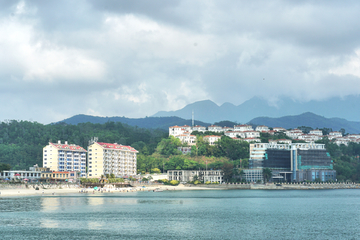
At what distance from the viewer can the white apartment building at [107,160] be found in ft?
481

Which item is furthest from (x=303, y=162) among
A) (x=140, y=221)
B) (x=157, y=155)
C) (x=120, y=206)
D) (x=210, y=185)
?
(x=140, y=221)

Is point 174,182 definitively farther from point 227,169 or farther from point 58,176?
point 58,176

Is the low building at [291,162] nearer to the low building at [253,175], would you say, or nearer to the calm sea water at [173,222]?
the low building at [253,175]

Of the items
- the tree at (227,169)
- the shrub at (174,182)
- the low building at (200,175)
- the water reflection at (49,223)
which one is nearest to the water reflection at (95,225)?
the water reflection at (49,223)

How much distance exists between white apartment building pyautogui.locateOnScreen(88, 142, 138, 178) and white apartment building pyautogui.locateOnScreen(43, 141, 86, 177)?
6293 mm

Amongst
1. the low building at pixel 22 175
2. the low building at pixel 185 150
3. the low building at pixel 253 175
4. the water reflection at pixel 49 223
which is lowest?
the water reflection at pixel 49 223

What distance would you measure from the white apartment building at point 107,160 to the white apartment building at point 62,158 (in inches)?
248

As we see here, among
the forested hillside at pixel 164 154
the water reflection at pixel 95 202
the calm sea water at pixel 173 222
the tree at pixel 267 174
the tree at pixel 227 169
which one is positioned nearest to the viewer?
the calm sea water at pixel 173 222

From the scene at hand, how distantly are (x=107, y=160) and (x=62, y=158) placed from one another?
14462 mm

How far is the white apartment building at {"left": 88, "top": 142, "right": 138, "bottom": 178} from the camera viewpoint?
147 meters

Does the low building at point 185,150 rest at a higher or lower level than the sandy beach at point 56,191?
higher

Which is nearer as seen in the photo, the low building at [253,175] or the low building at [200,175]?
the low building at [253,175]

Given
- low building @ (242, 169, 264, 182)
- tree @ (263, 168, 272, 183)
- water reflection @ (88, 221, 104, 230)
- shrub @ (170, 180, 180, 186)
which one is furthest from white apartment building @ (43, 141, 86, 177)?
water reflection @ (88, 221, 104, 230)

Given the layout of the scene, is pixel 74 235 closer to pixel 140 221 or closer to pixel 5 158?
pixel 140 221
